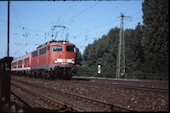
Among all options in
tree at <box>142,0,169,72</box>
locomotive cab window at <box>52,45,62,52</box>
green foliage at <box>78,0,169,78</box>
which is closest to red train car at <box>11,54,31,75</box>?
green foliage at <box>78,0,169,78</box>

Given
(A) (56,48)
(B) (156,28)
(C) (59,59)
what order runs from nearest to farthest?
(C) (59,59)
(A) (56,48)
(B) (156,28)

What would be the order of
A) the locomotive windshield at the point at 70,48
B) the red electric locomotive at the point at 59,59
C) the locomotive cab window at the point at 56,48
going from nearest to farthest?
the red electric locomotive at the point at 59,59, the locomotive cab window at the point at 56,48, the locomotive windshield at the point at 70,48

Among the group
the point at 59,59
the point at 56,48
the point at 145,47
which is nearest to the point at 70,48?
the point at 56,48

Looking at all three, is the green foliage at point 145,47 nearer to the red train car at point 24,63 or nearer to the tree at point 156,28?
the tree at point 156,28

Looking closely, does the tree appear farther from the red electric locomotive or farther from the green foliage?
the red electric locomotive

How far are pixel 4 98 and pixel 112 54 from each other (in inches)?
2450

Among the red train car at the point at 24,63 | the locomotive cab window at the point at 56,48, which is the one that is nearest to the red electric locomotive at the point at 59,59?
the locomotive cab window at the point at 56,48

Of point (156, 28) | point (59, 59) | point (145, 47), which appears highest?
point (156, 28)

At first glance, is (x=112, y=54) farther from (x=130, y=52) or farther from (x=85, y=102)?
(x=85, y=102)

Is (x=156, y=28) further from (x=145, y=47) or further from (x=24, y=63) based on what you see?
(x=24, y=63)

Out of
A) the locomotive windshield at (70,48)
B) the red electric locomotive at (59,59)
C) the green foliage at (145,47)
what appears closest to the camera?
the red electric locomotive at (59,59)

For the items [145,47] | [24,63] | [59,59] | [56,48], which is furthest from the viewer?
[24,63]

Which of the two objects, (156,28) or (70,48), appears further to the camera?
(156,28)

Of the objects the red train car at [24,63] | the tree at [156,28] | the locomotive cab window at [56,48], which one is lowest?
the red train car at [24,63]
